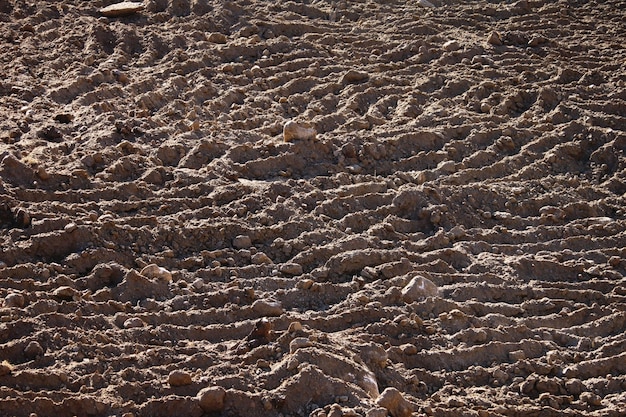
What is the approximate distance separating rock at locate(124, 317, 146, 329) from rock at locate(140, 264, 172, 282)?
306mm

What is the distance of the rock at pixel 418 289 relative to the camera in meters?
3.88

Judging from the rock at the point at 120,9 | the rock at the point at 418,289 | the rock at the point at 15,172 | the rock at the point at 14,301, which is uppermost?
the rock at the point at 120,9

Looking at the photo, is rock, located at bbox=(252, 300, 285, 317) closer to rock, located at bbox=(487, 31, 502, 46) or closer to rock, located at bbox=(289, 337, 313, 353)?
rock, located at bbox=(289, 337, 313, 353)

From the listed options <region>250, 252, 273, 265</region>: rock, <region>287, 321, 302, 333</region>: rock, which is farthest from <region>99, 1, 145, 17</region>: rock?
<region>287, 321, 302, 333</region>: rock

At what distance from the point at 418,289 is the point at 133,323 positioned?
4.09 ft

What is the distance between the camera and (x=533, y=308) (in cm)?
401

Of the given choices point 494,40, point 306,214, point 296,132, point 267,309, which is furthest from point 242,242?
point 494,40

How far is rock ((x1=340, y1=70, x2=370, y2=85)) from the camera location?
18.2 feet

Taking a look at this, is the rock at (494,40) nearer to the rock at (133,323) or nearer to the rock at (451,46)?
the rock at (451,46)

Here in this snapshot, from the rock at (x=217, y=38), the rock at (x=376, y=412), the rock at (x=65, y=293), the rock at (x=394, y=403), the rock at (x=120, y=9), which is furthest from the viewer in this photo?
the rock at (x=120, y=9)

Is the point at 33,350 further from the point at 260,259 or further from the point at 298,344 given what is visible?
the point at 260,259

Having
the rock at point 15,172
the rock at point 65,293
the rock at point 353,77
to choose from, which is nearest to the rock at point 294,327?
the rock at point 65,293

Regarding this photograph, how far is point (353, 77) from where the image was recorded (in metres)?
5.54

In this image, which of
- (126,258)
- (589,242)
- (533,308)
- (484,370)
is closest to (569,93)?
(589,242)
